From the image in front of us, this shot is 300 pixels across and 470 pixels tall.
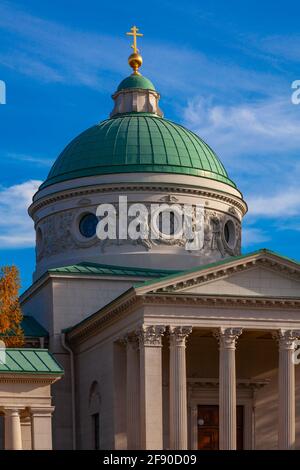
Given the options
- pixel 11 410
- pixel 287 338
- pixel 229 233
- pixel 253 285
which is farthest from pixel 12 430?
pixel 229 233

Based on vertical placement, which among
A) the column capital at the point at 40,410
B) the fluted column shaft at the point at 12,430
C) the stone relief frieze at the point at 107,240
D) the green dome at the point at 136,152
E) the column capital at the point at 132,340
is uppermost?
the green dome at the point at 136,152

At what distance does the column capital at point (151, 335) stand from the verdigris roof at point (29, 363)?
6162 mm

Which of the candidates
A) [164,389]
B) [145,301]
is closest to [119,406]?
[164,389]

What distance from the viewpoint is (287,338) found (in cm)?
6184

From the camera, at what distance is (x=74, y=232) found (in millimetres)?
73938

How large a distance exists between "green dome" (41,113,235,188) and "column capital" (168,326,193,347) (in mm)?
15071

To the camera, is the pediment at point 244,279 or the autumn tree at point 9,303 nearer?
the pediment at point 244,279

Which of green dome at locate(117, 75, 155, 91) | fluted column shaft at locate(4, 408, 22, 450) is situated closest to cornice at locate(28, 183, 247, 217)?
green dome at locate(117, 75, 155, 91)

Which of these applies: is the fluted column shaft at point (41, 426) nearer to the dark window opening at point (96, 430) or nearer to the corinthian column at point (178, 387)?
the corinthian column at point (178, 387)

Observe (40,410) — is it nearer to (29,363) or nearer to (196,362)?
(29,363)

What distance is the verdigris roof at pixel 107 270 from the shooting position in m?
70.7

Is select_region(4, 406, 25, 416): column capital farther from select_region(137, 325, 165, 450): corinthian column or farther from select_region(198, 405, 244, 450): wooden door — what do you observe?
select_region(198, 405, 244, 450): wooden door

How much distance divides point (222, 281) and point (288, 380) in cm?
513

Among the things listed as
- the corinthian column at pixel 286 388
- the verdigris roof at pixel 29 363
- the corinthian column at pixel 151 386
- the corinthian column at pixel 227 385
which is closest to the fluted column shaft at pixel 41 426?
the verdigris roof at pixel 29 363
